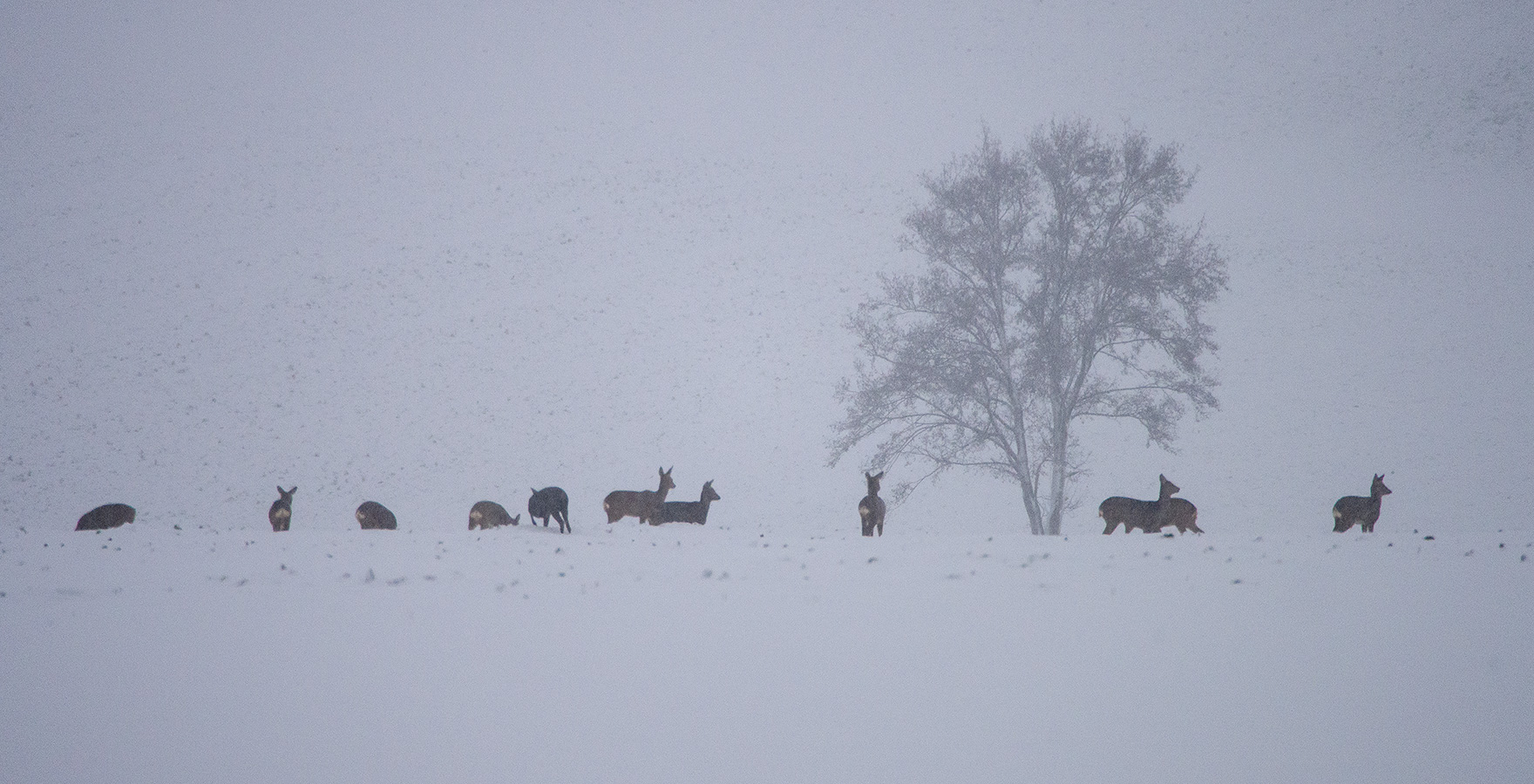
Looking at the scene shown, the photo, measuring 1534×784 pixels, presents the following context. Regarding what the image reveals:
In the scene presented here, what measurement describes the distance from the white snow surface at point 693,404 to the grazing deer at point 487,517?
1.96 metres

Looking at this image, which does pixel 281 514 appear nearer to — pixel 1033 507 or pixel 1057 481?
pixel 1033 507

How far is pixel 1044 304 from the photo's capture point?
1780 cm

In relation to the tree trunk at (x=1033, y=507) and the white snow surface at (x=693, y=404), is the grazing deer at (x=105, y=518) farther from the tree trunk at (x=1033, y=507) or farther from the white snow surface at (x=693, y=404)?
the tree trunk at (x=1033, y=507)

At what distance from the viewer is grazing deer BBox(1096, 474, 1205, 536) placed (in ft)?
47.5

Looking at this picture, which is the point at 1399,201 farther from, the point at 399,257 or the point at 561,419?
the point at 399,257

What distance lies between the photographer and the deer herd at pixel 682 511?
1448cm

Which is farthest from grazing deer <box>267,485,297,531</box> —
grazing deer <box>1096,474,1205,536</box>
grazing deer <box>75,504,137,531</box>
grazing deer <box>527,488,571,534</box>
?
grazing deer <box>1096,474,1205,536</box>

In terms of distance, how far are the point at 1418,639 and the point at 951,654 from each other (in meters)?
3.82

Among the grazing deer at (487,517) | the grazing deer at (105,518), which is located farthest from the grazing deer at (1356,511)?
the grazing deer at (105,518)

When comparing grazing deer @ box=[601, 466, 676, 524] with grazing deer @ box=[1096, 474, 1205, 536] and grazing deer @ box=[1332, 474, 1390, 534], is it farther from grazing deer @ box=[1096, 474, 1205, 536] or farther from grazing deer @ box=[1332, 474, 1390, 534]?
grazing deer @ box=[1332, 474, 1390, 534]

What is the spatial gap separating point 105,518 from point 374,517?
5.21 m

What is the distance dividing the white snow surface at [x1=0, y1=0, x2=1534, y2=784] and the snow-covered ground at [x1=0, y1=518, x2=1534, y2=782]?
50 millimetres

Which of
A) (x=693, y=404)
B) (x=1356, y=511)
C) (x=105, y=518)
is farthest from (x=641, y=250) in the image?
(x=1356, y=511)

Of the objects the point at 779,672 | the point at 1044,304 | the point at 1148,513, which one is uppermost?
the point at 1044,304
